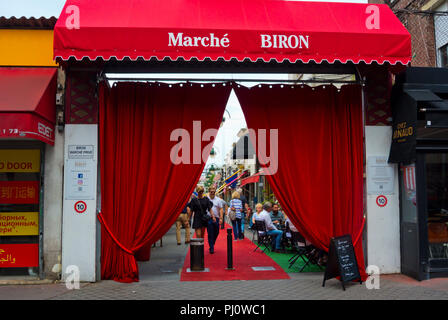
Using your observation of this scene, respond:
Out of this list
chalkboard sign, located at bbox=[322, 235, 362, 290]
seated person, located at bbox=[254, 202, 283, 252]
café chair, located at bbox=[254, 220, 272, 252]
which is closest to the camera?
chalkboard sign, located at bbox=[322, 235, 362, 290]

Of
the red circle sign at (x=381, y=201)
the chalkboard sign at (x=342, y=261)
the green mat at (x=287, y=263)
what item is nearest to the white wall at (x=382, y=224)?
the red circle sign at (x=381, y=201)

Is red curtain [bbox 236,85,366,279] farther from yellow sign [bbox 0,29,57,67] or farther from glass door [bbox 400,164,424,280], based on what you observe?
yellow sign [bbox 0,29,57,67]

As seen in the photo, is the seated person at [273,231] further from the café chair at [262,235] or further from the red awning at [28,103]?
the red awning at [28,103]

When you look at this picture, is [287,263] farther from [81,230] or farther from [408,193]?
[81,230]

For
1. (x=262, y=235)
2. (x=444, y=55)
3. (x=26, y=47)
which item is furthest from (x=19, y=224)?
(x=444, y=55)

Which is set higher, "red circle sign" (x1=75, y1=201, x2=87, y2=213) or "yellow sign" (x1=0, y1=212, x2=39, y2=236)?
"red circle sign" (x1=75, y1=201, x2=87, y2=213)

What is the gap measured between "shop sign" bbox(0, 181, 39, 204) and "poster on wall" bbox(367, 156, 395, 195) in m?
6.89

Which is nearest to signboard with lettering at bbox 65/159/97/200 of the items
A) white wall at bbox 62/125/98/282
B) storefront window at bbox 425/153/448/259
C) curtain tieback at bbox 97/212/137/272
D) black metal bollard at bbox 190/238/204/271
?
white wall at bbox 62/125/98/282

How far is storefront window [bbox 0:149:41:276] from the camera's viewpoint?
7.99m

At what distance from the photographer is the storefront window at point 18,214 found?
7992 millimetres

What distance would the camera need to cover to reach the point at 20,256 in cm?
799

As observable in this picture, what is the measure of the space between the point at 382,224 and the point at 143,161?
5164 millimetres

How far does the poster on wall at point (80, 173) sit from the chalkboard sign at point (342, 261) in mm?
4765

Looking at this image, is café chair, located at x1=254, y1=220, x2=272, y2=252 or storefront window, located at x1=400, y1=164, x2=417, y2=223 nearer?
storefront window, located at x1=400, y1=164, x2=417, y2=223
